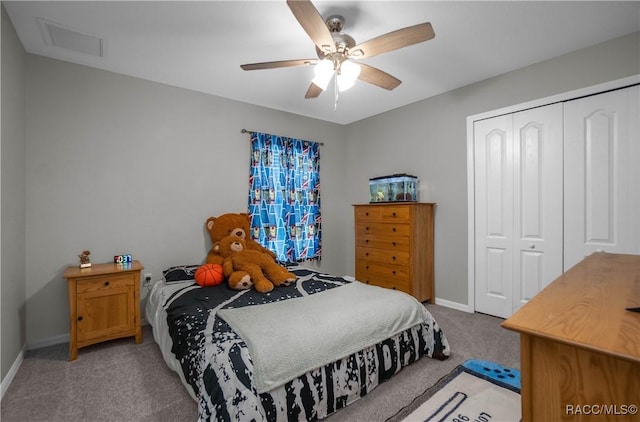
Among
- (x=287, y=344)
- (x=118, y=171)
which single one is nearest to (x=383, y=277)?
(x=287, y=344)

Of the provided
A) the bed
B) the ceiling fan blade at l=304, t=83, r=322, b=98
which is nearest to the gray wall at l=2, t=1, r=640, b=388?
the bed

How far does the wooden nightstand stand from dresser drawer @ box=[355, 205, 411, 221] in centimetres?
247

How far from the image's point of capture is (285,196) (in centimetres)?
380

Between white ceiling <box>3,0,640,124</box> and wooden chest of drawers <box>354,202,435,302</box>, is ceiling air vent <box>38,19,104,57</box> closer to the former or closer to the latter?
white ceiling <box>3,0,640,124</box>

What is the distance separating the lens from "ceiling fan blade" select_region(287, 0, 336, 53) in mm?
1442

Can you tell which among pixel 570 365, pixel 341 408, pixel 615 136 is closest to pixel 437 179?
pixel 615 136

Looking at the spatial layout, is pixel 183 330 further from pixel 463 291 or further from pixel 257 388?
pixel 463 291

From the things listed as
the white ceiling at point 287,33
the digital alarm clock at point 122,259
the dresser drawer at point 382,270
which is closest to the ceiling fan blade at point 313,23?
the white ceiling at point 287,33

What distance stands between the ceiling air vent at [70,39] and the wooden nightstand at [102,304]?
1.79 meters

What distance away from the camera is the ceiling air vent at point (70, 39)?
6.91 ft

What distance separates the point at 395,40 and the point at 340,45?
0.35 metres

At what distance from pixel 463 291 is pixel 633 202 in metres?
1.61

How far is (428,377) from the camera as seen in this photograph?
1979 millimetres

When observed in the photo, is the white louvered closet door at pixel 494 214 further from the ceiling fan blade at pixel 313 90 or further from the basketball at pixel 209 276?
the basketball at pixel 209 276
